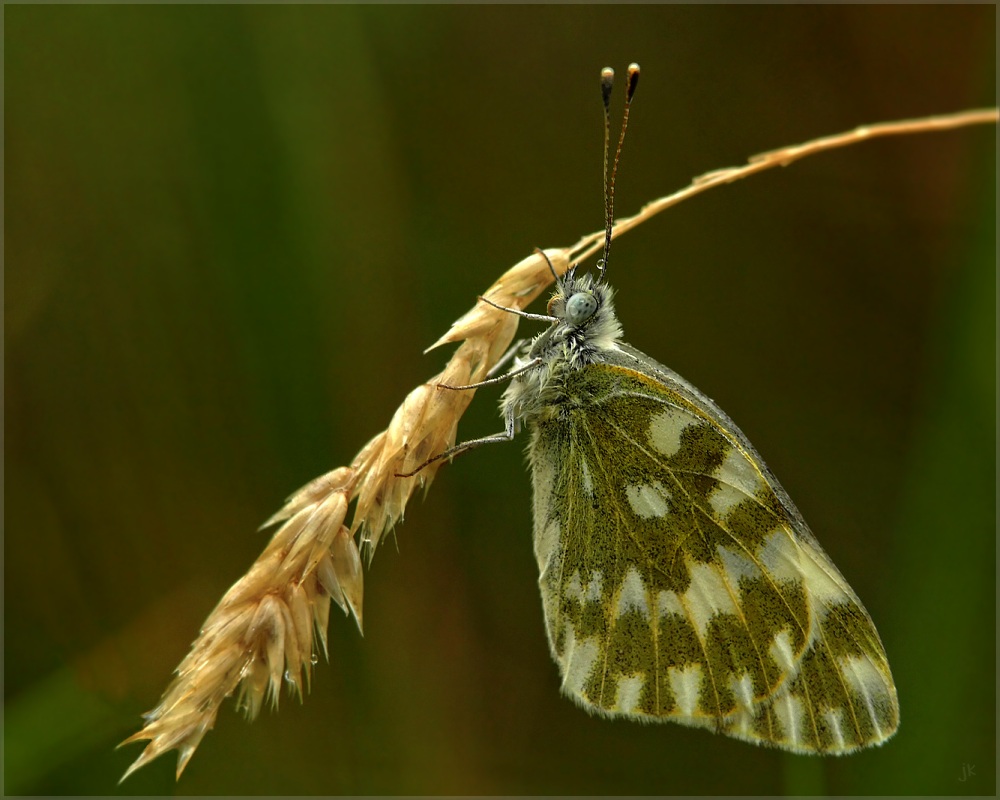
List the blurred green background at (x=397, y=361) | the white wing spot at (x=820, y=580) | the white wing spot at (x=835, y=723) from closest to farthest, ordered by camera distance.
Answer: the white wing spot at (x=835, y=723), the white wing spot at (x=820, y=580), the blurred green background at (x=397, y=361)

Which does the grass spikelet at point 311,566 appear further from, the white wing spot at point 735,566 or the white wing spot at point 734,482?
the white wing spot at point 735,566

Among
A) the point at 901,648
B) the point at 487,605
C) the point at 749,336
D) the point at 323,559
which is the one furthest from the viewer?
the point at 749,336

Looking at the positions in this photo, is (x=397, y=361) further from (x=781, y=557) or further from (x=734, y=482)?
(x=781, y=557)

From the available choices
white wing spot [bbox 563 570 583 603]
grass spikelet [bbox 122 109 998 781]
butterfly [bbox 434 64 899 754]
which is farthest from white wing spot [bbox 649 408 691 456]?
grass spikelet [bbox 122 109 998 781]

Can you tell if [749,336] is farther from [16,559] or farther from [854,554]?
[16,559]

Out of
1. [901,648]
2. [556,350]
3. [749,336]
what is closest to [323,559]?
[556,350]

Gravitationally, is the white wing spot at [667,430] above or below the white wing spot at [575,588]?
above

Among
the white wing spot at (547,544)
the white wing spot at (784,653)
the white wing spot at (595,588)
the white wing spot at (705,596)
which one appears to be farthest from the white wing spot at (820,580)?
the white wing spot at (547,544)
